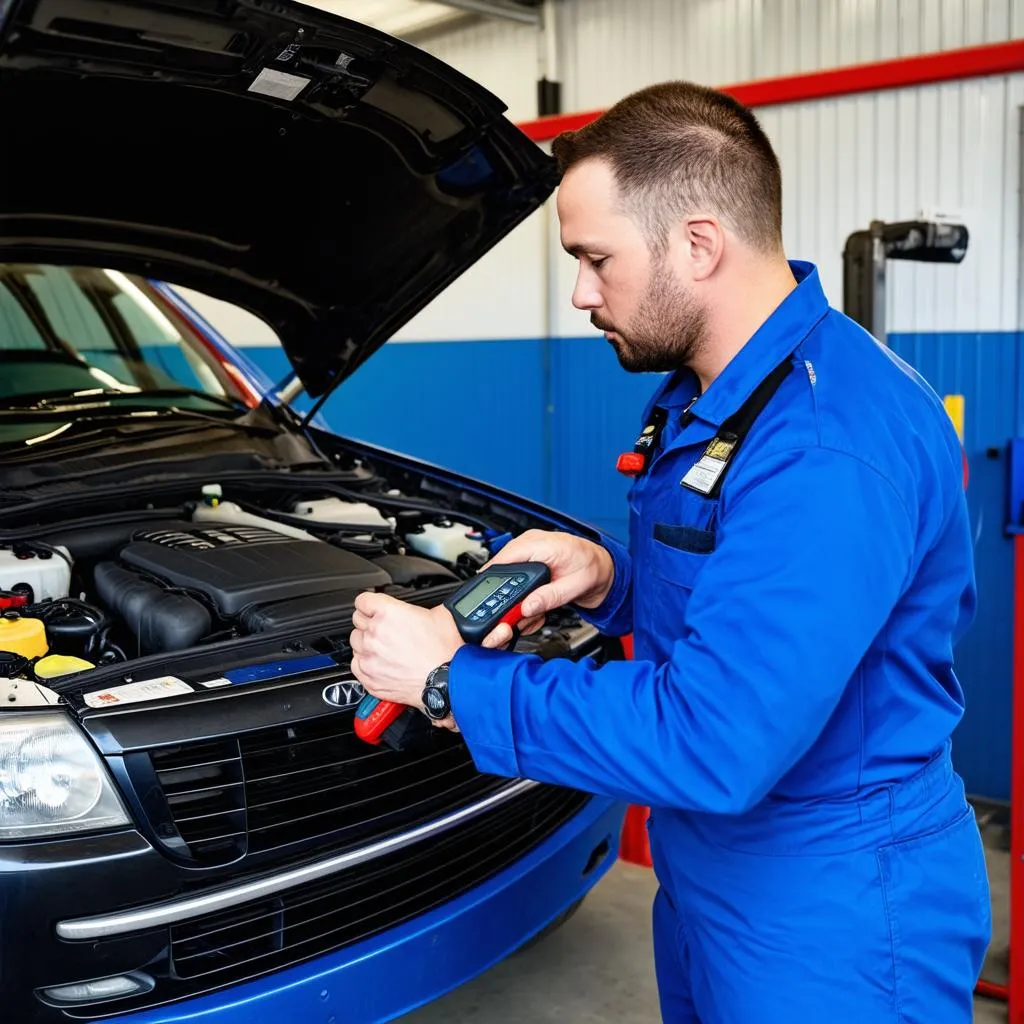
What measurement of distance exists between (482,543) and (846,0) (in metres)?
2.69

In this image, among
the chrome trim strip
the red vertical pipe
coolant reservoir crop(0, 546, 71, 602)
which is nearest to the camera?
the chrome trim strip

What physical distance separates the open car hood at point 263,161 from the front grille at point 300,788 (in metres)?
1.08

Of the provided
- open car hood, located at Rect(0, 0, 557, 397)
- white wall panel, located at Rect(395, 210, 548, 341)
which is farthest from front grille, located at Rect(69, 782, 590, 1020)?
white wall panel, located at Rect(395, 210, 548, 341)

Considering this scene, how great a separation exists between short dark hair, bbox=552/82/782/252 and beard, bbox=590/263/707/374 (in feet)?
0.17

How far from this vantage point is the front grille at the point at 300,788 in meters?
1.61

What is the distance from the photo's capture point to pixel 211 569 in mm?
2113

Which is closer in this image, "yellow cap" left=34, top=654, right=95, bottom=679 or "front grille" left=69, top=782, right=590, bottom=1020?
"front grille" left=69, top=782, right=590, bottom=1020

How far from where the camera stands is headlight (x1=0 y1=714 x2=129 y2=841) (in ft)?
4.95

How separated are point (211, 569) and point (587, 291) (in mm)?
1095

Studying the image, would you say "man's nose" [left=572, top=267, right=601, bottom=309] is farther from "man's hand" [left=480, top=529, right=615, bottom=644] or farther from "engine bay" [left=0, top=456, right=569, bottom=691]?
"engine bay" [left=0, top=456, right=569, bottom=691]

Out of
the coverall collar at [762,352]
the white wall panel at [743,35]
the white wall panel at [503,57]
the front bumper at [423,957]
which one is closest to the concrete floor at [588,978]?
the front bumper at [423,957]

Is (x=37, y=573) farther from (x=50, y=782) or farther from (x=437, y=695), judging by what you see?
(x=437, y=695)

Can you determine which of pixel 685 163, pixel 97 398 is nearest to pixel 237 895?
pixel 685 163

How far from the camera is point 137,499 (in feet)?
8.21
